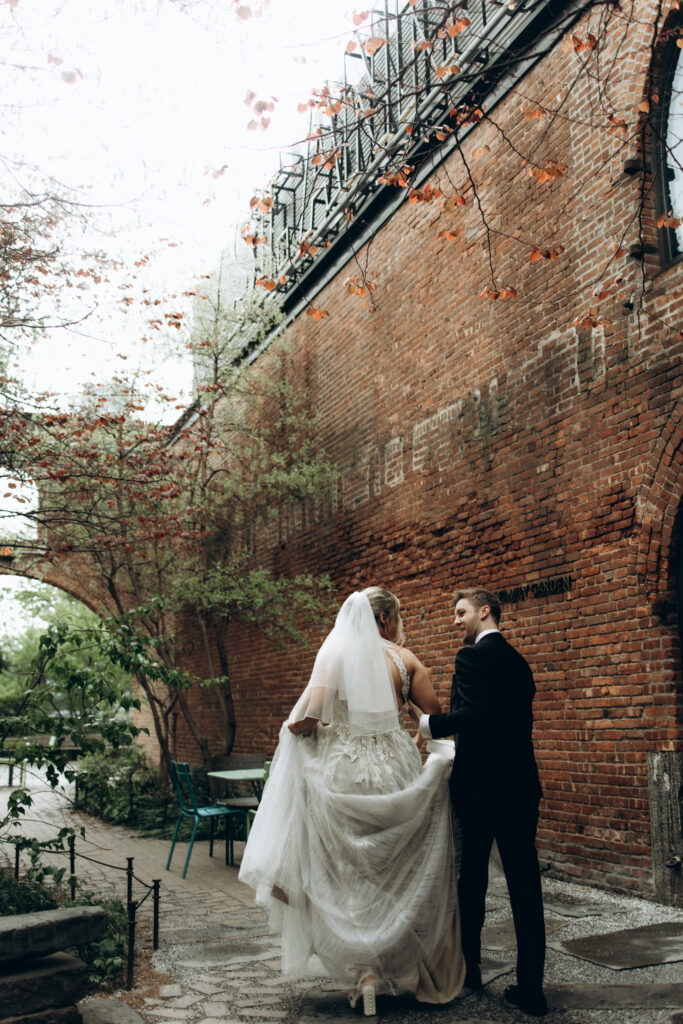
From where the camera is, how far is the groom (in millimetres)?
3918

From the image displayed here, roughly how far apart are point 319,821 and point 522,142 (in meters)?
6.84

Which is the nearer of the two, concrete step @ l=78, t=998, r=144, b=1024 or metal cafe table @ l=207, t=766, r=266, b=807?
concrete step @ l=78, t=998, r=144, b=1024

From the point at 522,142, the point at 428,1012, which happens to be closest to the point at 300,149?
the point at 522,142

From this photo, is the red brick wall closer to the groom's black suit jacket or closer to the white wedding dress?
the groom's black suit jacket

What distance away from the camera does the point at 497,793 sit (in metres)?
4.00

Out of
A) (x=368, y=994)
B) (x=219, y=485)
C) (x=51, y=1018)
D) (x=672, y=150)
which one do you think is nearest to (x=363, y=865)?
(x=368, y=994)

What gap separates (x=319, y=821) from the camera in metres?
4.16

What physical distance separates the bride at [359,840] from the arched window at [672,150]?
423 cm

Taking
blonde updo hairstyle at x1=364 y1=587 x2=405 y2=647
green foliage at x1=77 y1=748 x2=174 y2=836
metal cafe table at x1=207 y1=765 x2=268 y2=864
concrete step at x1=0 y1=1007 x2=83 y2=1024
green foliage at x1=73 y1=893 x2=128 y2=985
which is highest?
blonde updo hairstyle at x1=364 y1=587 x2=405 y2=647

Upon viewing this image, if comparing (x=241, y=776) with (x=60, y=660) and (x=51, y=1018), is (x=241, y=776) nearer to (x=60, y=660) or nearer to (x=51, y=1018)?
(x=60, y=660)

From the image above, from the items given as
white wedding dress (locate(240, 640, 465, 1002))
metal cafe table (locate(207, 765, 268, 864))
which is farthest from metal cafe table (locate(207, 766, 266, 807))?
white wedding dress (locate(240, 640, 465, 1002))

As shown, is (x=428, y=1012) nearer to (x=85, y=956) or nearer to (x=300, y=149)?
(x=85, y=956)

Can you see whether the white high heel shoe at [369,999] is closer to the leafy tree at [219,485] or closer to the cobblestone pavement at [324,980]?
the cobblestone pavement at [324,980]

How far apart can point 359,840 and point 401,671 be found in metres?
0.87
